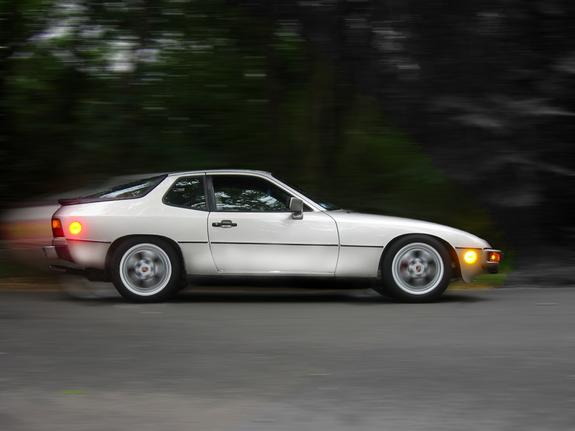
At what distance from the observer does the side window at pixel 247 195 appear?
29.0 feet

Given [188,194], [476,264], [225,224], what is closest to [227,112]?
[188,194]

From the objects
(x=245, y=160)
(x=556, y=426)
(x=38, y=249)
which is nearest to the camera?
(x=556, y=426)

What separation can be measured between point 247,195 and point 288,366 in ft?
11.4

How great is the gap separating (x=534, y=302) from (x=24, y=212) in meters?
6.13

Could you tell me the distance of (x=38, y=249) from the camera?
9.94 metres

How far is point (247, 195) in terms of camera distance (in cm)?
891

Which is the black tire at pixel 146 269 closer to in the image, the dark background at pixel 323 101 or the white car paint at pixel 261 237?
the white car paint at pixel 261 237

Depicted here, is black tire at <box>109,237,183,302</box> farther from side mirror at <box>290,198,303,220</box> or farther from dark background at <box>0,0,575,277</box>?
dark background at <box>0,0,575,277</box>

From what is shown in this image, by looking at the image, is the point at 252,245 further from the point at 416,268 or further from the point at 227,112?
the point at 227,112

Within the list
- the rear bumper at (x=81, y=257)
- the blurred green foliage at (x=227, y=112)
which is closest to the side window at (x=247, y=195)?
the rear bumper at (x=81, y=257)

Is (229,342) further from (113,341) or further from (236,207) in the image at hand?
(236,207)

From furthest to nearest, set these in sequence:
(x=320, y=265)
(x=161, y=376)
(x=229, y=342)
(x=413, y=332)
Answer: (x=320, y=265)
(x=413, y=332)
(x=229, y=342)
(x=161, y=376)

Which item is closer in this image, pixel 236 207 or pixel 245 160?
pixel 236 207

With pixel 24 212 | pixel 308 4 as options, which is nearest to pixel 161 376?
pixel 24 212
